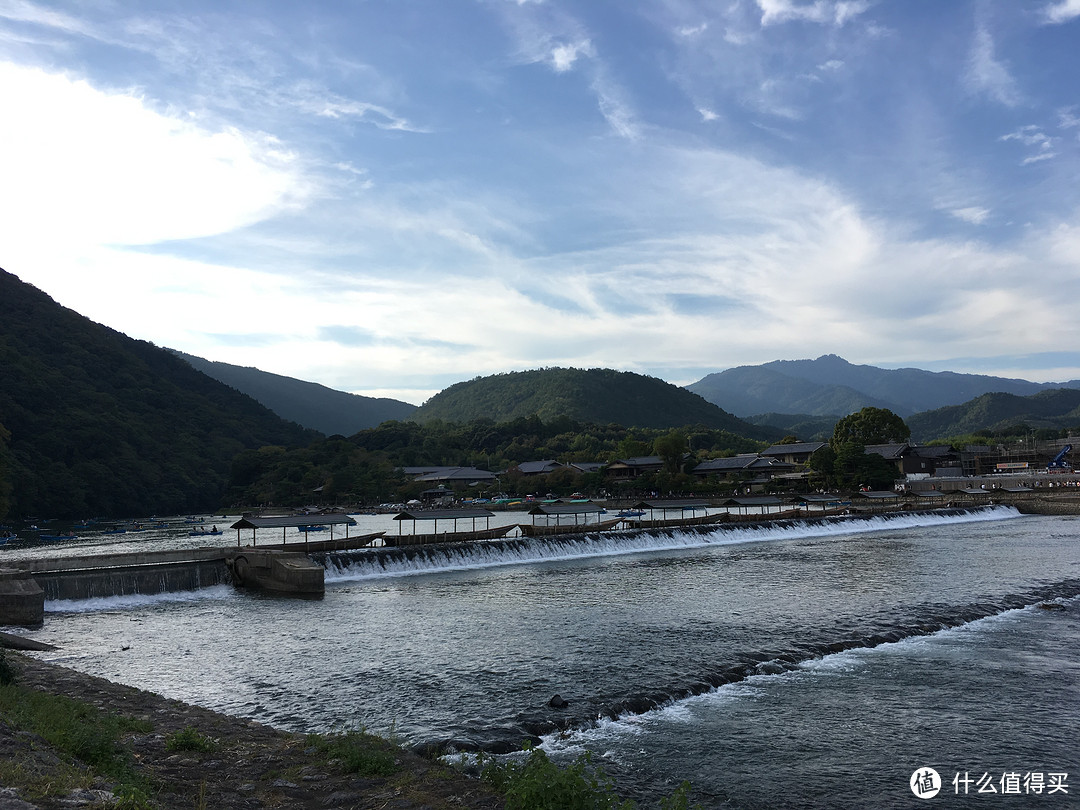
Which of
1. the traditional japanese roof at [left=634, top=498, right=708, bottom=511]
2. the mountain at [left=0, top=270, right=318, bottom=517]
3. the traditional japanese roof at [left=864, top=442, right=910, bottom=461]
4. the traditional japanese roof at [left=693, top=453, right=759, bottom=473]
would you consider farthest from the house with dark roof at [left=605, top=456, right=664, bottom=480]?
the mountain at [left=0, top=270, right=318, bottom=517]

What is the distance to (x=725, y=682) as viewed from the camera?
14.5 metres

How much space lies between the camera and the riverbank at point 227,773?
6.53 meters

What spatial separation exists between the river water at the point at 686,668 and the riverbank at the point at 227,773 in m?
1.71

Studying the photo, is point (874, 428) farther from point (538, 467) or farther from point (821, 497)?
point (538, 467)

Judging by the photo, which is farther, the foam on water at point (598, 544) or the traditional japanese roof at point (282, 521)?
the traditional japanese roof at point (282, 521)

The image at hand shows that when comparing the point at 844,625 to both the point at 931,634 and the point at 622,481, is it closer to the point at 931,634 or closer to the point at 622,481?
the point at 931,634

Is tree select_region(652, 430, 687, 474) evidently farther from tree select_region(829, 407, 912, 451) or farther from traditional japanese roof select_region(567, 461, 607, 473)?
tree select_region(829, 407, 912, 451)

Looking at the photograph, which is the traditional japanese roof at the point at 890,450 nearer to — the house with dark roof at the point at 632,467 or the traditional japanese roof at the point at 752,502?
the house with dark roof at the point at 632,467

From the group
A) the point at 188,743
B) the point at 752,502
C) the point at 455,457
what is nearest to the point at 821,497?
the point at 752,502

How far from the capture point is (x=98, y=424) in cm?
9062

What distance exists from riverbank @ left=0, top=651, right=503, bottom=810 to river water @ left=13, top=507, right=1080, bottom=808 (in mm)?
1707

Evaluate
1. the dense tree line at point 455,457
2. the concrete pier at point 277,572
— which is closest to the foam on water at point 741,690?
the concrete pier at point 277,572

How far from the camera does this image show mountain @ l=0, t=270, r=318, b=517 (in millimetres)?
81500

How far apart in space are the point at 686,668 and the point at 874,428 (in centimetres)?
9757
